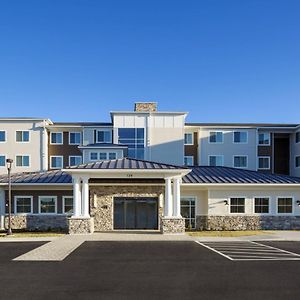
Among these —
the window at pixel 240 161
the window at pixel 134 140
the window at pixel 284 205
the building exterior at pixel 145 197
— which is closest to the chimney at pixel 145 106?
the window at pixel 134 140

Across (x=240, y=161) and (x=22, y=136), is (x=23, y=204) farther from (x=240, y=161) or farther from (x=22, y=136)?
(x=240, y=161)

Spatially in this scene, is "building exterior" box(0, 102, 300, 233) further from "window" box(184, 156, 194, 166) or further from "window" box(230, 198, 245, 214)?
"window" box(184, 156, 194, 166)

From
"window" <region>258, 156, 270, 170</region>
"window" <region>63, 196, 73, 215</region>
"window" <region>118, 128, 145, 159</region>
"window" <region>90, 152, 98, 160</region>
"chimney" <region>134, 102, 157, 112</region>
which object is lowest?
"window" <region>63, 196, 73, 215</region>

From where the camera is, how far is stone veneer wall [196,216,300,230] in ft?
92.7

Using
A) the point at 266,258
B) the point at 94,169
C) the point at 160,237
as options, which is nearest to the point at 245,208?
the point at 160,237

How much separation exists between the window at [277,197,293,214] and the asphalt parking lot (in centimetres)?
1365

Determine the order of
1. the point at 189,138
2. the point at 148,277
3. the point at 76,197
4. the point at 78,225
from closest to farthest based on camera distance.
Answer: the point at 148,277 < the point at 78,225 < the point at 76,197 < the point at 189,138

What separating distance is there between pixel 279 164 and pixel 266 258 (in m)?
37.9

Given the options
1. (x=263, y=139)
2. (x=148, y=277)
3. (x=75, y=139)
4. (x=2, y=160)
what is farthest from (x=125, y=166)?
(x=263, y=139)

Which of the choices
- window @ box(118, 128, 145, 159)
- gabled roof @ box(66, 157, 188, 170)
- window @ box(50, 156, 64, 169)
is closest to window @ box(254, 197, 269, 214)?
gabled roof @ box(66, 157, 188, 170)

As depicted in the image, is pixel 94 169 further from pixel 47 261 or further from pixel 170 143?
pixel 170 143

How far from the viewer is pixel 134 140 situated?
1738 inches

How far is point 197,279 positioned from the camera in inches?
430

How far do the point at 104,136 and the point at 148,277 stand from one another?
35672 mm
